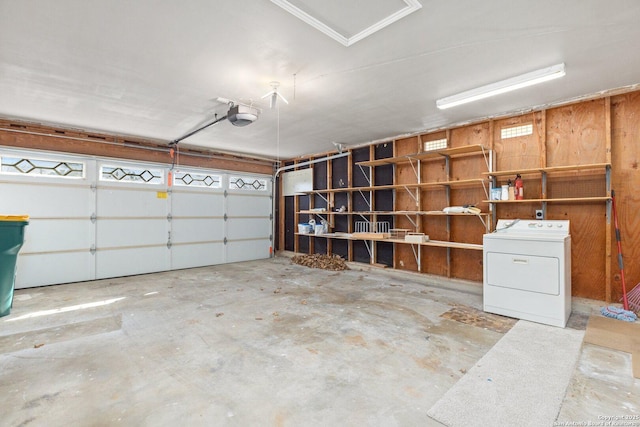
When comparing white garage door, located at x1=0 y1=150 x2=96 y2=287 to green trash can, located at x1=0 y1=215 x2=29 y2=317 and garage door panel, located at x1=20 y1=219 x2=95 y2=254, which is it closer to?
garage door panel, located at x1=20 y1=219 x2=95 y2=254

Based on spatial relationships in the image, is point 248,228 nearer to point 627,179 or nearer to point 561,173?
point 561,173

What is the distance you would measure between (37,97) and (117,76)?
150cm

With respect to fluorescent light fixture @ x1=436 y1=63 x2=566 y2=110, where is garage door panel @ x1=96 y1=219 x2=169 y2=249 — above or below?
below

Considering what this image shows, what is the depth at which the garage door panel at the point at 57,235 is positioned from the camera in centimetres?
475

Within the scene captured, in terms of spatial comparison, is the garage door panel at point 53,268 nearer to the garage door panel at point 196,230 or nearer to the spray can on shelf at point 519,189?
the garage door panel at point 196,230

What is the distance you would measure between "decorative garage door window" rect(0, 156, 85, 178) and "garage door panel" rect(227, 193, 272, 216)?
2.86m

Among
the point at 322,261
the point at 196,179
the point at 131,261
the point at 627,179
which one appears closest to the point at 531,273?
the point at 627,179

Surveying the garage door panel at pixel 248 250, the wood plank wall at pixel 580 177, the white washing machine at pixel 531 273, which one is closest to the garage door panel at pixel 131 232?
the garage door panel at pixel 248 250

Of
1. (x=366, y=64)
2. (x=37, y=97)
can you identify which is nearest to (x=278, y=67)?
(x=366, y=64)

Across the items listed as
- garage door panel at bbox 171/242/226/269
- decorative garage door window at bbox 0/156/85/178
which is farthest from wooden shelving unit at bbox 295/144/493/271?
decorative garage door window at bbox 0/156/85/178

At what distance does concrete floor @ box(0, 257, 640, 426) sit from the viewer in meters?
1.77

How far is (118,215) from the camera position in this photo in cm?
554

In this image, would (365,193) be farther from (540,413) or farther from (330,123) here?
(540,413)

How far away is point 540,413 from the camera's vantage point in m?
1.74
